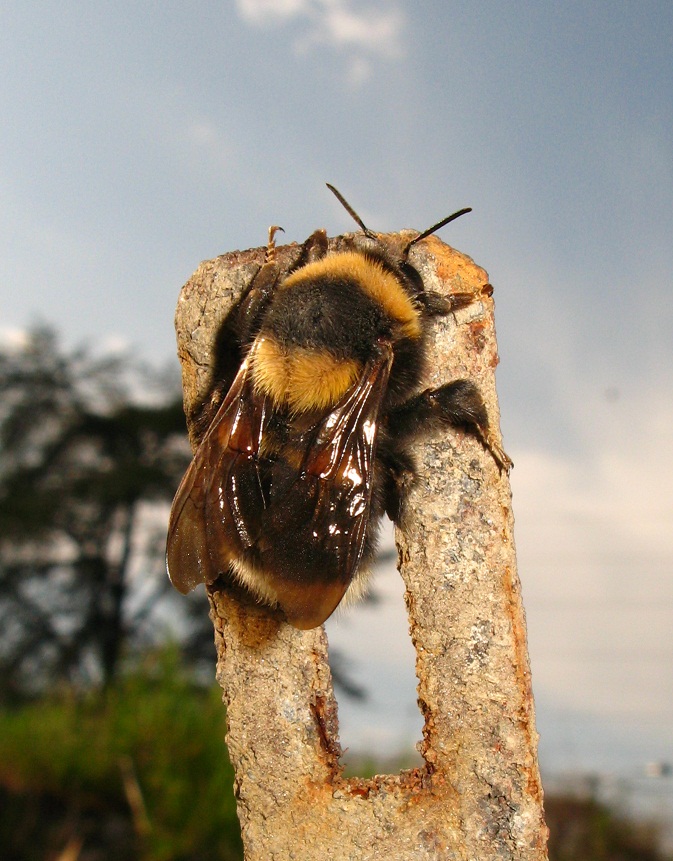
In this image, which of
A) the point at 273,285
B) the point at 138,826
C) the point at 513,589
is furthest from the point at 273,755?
the point at 138,826

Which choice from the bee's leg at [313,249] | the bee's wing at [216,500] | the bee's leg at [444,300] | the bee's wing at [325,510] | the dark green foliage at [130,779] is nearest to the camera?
the bee's wing at [325,510]

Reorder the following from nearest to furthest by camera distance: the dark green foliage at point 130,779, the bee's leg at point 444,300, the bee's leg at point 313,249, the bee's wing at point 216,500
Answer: the bee's wing at point 216,500 → the bee's leg at point 444,300 → the bee's leg at point 313,249 → the dark green foliage at point 130,779

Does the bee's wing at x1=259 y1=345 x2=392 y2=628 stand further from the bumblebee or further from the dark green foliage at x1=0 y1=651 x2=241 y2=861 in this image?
the dark green foliage at x1=0 y1=651 x2=241 y2=861

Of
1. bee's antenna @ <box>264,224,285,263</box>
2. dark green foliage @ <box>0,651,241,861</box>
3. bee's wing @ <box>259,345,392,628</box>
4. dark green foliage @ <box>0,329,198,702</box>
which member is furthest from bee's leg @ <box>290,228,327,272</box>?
dark green foliage @ <box>0,329,198,702</box>

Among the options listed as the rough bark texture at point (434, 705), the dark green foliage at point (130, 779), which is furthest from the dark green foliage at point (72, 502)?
the rough bark texture at point (434, 705)

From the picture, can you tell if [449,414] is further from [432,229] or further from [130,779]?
[130,779]

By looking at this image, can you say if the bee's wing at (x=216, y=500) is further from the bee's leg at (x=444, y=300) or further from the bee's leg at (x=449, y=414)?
the bee's leg at (x=444, y=300)

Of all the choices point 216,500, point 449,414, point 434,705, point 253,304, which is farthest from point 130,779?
point 449,414
